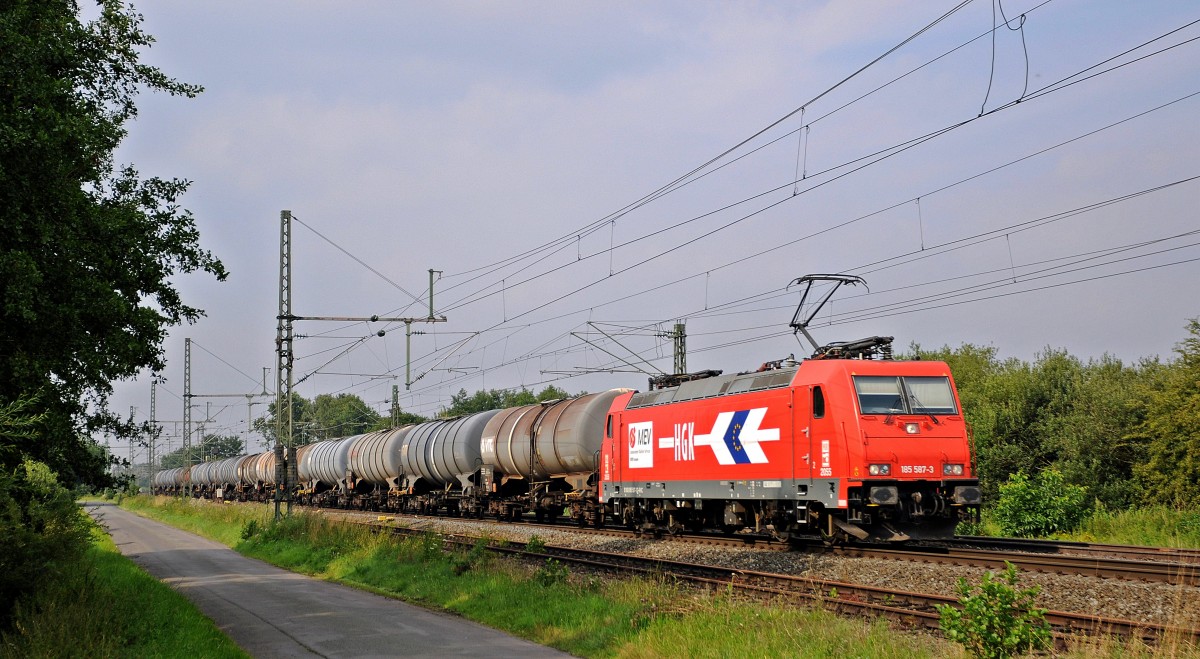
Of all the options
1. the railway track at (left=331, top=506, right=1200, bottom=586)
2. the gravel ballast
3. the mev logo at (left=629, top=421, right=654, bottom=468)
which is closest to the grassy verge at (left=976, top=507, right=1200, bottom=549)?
the railway track at (left=331, top=506, right=1200, bottom=586)

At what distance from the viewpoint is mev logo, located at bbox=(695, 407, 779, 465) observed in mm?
20125

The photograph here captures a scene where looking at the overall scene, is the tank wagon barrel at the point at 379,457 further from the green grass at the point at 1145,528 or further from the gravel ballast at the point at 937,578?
the green grass at the point at 1145,528

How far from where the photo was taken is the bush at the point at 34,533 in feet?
37.5

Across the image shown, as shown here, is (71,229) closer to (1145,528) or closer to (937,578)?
(937,578)

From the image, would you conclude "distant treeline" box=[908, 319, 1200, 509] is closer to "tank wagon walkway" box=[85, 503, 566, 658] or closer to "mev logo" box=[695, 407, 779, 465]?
"mev logo" box=[695, 407, 779, 465]

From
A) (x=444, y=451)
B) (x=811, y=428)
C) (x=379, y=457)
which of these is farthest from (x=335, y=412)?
(x=811, y=428)

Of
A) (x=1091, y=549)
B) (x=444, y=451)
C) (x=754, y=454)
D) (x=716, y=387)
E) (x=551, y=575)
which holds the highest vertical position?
(x=716, y=387)

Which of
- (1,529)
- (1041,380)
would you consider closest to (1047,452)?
(1041,380)

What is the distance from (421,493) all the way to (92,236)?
2630 centimetres

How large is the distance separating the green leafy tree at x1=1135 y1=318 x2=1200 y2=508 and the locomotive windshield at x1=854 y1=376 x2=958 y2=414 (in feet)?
40.1

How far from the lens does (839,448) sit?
17969 millimetres

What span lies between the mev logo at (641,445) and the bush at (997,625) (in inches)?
578

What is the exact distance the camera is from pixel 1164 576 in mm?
13875

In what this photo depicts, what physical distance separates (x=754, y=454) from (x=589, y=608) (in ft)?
22.7
